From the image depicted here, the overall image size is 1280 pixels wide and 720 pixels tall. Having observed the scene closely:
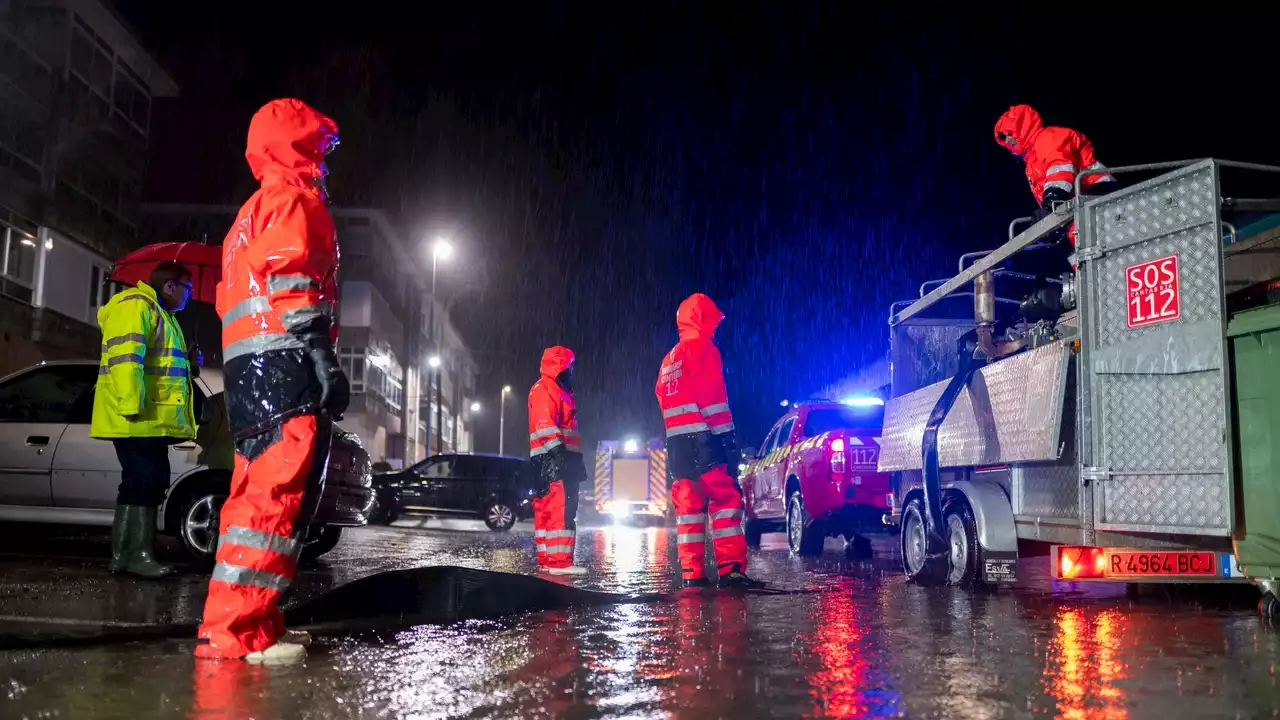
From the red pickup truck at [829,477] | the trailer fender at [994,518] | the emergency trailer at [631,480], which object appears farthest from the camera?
the emergency trailer at [631,480]

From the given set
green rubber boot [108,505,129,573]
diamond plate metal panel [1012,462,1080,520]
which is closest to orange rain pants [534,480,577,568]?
green rubber boot [108,505,129,573]

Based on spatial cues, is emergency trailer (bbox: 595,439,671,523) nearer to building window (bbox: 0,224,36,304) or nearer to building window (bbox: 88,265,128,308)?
building window (bbox: 88,265,128,308)

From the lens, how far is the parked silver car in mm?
8125

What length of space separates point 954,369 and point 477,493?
12.8 meters

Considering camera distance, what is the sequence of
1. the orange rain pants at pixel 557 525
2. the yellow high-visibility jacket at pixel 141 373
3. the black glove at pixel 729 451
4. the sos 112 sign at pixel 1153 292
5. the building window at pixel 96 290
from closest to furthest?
the sos 112 sign at pixel 1153 292 < the yellow high-visibility jacket at pixel 141 373 < the black glove at pixel 729 451 < the orange rain pants at pixel 557 525 < the building window at pixel 96 290

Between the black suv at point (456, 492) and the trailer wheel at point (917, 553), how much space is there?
41.7 feet

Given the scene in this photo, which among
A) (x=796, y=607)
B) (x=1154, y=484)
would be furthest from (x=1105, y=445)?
(x=796, y=607)

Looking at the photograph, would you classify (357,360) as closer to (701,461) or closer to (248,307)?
(701,461)

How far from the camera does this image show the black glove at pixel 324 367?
410 centimetres

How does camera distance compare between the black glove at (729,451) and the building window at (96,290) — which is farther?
the building window at (96,290)

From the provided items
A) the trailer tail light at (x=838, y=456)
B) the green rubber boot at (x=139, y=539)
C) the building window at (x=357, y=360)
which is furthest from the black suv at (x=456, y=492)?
the building window at (x=357, y=360)

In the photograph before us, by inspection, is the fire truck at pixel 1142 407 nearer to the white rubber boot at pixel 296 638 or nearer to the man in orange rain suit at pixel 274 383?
the white rubber boot at pixel 296 638

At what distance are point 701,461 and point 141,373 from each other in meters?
3.84

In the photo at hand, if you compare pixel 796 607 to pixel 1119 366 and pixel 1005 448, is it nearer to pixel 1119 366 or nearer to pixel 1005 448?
pixel 1005 448
